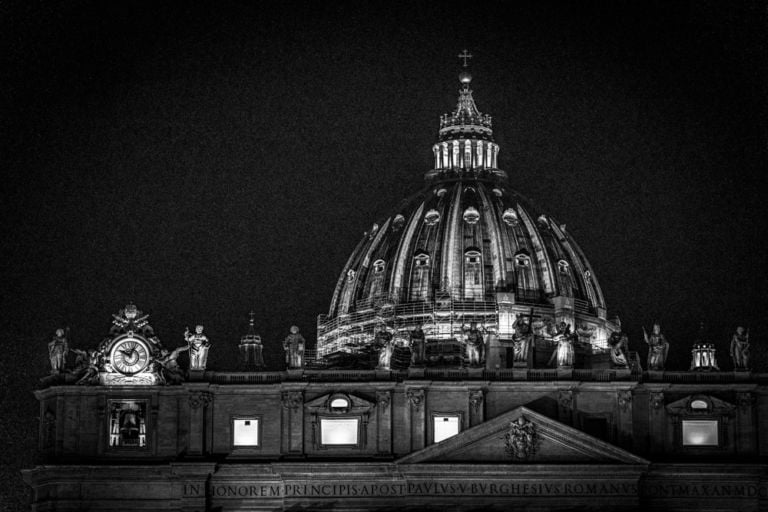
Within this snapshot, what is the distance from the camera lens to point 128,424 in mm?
149000

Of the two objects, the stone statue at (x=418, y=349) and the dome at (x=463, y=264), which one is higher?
the dome at (x=463, y=264)

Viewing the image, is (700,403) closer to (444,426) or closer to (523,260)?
(444,426)

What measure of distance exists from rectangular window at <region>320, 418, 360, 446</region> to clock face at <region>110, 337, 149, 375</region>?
1057 centimetres

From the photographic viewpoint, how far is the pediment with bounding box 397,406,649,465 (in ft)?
480

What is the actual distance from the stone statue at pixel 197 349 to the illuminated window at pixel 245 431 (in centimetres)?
366

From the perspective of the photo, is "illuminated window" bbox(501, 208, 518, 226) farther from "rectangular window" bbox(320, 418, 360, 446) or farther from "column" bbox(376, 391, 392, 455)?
"rectangular window" bbox(320, 418, 360, 446)

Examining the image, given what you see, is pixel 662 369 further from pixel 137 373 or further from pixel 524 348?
pixel 137 373

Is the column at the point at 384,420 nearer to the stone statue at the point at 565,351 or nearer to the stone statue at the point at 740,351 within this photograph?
the stone statue at the point at 565,351

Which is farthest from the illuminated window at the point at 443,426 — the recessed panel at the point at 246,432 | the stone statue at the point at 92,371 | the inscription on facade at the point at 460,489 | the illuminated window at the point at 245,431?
the stone statue at the point at 92,371

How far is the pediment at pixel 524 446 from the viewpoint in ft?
480

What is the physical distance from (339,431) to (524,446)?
10.4 meters

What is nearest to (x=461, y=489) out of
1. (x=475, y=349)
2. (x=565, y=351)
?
(x=475, y=349)

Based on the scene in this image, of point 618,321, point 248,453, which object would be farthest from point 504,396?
point 618,321

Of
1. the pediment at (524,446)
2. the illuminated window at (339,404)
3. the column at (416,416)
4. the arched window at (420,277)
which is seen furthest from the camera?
the arched window at (420,277)
